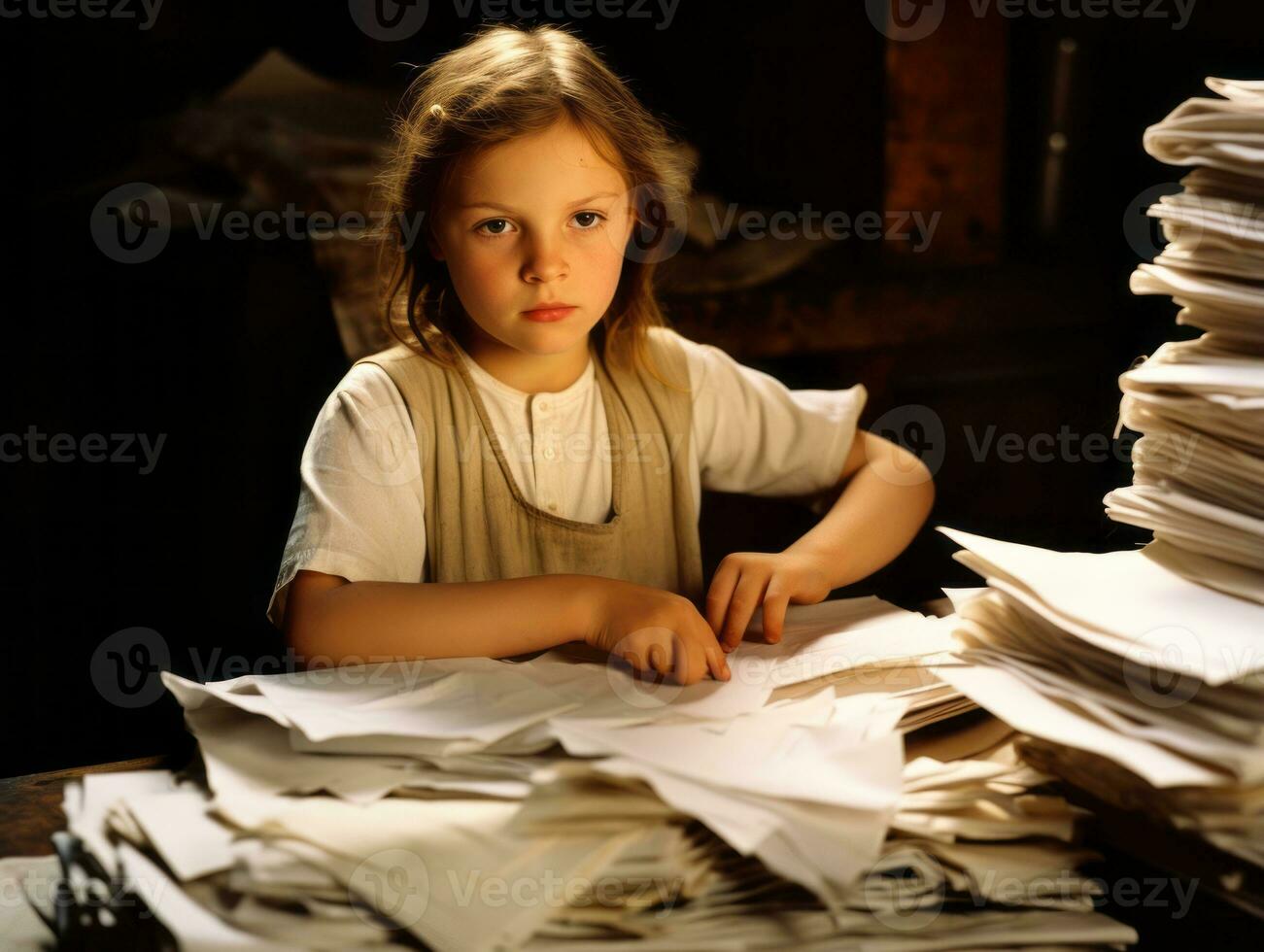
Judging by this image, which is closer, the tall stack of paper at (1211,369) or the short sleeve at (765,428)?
the tall stack of paper at (1211,369)

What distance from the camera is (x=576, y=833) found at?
2.28 feet

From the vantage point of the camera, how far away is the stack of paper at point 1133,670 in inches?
27.2

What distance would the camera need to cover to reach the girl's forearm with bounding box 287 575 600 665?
1.01 m

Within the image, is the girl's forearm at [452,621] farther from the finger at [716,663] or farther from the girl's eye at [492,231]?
the girl's eye at [492,231]

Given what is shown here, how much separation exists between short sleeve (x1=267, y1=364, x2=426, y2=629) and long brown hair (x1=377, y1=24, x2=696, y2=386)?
93 millimetres

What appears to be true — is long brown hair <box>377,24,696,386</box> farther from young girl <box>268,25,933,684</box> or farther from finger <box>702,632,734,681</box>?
finger <box>702,632,734,681</box>

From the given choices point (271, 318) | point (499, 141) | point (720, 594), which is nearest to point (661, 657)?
point (720, 594)

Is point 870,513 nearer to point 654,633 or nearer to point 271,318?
point 654,633

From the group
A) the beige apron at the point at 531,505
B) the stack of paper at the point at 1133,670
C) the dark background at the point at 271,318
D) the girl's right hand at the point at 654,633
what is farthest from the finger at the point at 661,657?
the dark background at the point at 271,318

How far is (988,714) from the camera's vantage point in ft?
3.01

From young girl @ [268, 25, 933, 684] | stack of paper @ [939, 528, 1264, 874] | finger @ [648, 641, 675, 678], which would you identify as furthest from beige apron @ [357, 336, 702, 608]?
stack of paper @ [939, 528, 1264, 874]

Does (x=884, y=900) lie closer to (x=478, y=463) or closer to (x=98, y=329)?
(x=478, y=463)

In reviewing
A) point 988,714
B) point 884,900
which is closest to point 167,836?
point 884,900

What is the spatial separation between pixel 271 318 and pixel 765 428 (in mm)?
907
